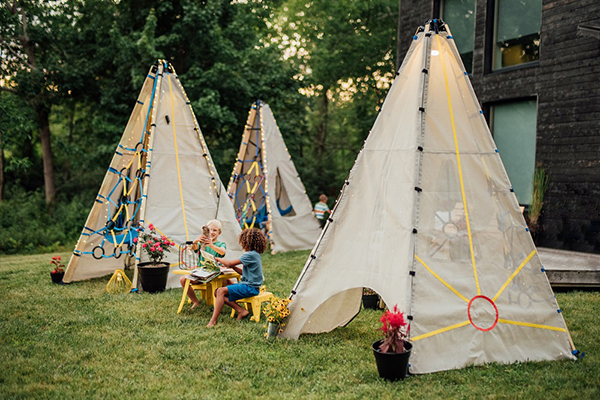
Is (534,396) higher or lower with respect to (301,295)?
lower

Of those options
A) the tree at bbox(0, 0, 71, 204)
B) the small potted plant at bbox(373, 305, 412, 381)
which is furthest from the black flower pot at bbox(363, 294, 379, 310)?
the tree at bbox(0, 0, 71, 204)

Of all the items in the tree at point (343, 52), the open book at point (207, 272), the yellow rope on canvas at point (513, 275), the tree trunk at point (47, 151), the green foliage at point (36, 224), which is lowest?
the green foliage at point (36, 224)

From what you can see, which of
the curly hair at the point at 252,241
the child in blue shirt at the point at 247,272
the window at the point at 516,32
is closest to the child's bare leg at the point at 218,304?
the child in blue shirt at the point at 247,272

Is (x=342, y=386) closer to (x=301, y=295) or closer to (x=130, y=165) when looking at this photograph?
(x=301, y=295)

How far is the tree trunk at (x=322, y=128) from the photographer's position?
27.0 meters

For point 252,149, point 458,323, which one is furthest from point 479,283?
point 252,149

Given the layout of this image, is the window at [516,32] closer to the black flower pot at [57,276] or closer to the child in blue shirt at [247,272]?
the child in blue shirt at [247,272]

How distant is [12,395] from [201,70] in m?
13.2

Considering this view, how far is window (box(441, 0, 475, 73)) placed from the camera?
12.2 metres

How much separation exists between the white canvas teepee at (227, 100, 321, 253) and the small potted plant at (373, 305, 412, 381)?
8378 mm

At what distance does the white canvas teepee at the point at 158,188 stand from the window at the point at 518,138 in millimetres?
5996

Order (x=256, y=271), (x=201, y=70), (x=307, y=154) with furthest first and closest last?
(x=307, y=154) < (x=201, y=70) < (x=256, y=271)

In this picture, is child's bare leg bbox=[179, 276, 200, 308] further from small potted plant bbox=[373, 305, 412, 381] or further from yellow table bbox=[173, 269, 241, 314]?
small potted plant bbox=[373, 305, 412, 381]

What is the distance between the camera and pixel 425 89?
Result: 529 centimetres
